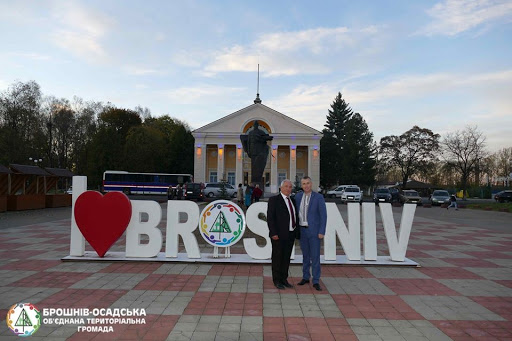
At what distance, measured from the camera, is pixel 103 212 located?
25.2 ft

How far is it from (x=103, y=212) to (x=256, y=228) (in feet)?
10.9

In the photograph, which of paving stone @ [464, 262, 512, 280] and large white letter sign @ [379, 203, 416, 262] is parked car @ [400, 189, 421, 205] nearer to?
paving stone @ [464, 262, 512, 280]

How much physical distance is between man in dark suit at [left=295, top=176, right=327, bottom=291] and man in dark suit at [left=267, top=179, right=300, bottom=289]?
0.44 feet

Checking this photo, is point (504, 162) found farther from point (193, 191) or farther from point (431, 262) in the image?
point (431, 262)

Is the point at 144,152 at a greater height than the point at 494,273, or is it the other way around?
the point at 144,152

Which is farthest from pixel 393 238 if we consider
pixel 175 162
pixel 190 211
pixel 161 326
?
pixel 175 162

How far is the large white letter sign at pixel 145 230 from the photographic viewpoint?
762 cm

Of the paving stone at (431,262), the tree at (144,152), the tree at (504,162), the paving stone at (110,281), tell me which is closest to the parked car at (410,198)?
the paving stone at (431,262)

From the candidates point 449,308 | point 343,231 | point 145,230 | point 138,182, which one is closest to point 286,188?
point 343,231

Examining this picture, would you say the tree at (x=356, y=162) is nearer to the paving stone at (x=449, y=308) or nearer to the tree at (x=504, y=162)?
the tree at (x=504, y=162)

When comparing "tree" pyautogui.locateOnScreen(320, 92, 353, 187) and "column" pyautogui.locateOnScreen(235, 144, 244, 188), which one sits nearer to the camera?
"column" pyautogui.locateOnScreen(235, 144, 244, 188)

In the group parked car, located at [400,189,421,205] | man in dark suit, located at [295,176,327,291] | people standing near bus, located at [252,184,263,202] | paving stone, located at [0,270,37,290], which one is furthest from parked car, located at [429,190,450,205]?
paving stone, located at [0,270,37,290]

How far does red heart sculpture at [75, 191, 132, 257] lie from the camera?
7633mm

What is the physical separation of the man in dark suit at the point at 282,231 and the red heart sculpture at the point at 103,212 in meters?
3.41
